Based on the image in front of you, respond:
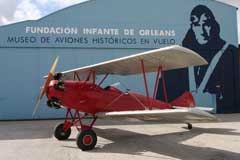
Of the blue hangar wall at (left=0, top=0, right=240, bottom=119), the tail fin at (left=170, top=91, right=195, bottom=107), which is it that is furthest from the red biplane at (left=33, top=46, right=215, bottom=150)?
the blue hangar wall at (left=0, top=0, right=240, bottom=119)

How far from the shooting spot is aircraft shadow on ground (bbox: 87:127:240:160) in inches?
276

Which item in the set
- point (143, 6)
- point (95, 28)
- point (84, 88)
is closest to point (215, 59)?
point (143, 6)

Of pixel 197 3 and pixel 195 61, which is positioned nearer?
pixel 195 61

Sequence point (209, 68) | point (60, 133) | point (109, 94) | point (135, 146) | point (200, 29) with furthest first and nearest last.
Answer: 1. point (200, 29)
2. point (209, 68)
3. point (60, 133)
4. point (109, 94)
5. point (135, 146)

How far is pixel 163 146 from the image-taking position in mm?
8219

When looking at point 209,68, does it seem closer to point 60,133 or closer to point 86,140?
point 60,133

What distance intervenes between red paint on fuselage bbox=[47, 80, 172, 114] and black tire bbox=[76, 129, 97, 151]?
86cm

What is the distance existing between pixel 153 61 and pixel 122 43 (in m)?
9.49

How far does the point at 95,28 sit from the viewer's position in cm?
1736

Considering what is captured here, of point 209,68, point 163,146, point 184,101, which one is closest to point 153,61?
point 163,146

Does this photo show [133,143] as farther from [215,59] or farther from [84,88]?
[215,59]

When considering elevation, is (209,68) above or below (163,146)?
above

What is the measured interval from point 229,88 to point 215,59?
6.02ft

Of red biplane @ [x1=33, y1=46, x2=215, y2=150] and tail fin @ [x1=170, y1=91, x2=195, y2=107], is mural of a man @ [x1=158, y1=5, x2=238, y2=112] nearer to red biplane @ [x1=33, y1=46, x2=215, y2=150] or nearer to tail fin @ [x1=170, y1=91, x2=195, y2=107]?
tail fin @ [x1=170, y1=91, x2=195, y2=107]
